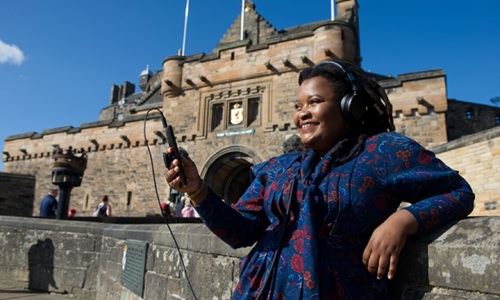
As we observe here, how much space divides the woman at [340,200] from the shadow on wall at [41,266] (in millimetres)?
5229

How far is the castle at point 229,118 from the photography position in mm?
12961

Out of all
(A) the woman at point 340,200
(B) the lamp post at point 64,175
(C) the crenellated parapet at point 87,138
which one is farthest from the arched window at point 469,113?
(A) the woman at point 340,200

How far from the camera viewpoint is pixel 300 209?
1422 millimetres

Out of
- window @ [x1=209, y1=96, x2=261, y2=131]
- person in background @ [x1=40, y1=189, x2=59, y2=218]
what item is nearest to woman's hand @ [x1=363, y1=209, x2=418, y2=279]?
person in background @ [x1=40, y1=189, x2=59, y2=218]

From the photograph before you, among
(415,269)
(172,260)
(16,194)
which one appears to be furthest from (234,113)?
(415,269)

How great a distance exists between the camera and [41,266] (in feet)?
19.2

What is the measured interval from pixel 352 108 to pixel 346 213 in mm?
436

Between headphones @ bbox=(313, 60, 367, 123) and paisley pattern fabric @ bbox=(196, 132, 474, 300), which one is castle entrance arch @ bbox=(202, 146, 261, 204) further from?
paisley pattern fabric @ bbox=(196, 132, 474, 300)

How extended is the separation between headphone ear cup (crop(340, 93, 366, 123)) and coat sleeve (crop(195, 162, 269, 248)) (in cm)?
45

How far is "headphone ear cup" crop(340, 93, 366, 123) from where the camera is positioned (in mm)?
1513

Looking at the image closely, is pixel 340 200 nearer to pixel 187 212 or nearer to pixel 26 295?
pixel 26 295

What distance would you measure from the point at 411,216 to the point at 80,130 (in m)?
21.9

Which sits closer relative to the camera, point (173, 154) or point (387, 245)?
point (387, 245)

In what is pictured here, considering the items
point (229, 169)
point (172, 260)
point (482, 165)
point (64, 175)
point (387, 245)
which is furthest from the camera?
point (229, 169)
